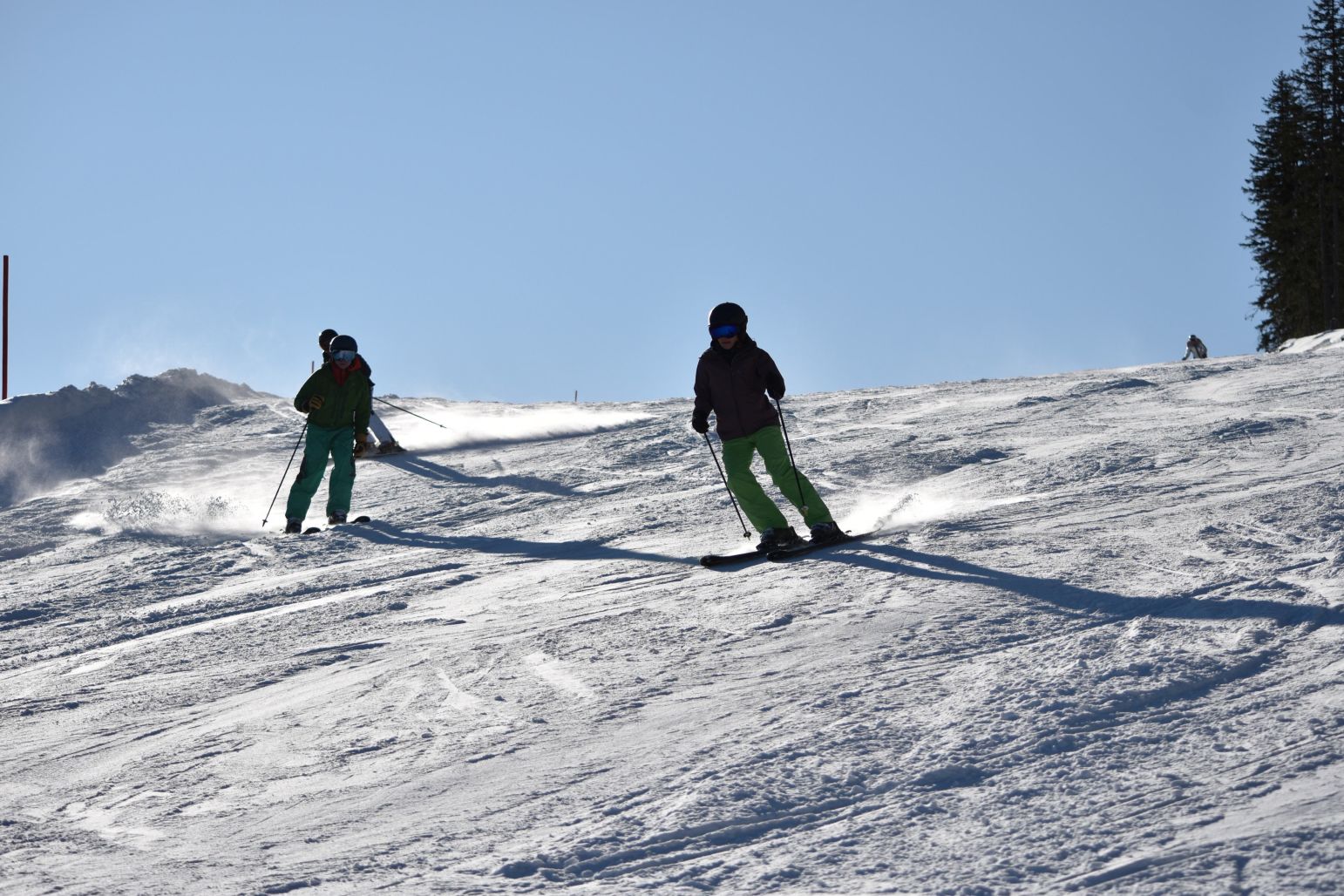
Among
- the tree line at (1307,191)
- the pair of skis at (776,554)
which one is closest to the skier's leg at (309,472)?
the pair of skis at (776,554)

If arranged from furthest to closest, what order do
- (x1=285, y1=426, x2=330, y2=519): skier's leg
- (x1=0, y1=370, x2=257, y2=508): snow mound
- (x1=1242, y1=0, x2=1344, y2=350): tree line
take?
(x1=1242, y1=0, x2=1344, y2=350): tree line
(x1=0, y1=370, x2=257, y2=508): snow mound
(x1=285, y1=426, x2=330, y2=519): skier's leg

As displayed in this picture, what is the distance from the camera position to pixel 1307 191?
42.5 m

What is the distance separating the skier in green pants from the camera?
11281 millimetres

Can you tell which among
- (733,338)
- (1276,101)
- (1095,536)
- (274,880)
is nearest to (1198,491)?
(1095,536)

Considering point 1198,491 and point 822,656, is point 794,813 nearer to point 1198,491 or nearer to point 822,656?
point 822,656

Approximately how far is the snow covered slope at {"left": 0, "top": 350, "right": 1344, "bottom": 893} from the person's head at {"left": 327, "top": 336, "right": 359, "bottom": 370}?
1560mm

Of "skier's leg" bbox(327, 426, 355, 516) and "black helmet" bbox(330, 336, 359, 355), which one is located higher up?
"black helmet" bbox(330, 336, 359, 355)

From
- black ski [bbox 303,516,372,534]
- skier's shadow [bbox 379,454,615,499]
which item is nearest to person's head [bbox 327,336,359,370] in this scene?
black ski [bbox 303,516,372,534]

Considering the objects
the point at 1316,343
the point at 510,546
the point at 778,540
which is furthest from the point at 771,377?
the point at 1316,343

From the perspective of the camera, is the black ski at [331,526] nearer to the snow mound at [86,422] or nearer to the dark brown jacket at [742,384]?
the dark brown jacket at [742,384]

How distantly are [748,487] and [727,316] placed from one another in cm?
105

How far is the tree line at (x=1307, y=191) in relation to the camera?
41.3m

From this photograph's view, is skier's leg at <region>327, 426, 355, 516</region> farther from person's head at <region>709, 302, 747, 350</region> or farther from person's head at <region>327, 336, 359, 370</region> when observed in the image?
person's head at <region>709, 302, 747, 350</region>

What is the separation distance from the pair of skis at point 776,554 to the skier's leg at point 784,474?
164 millimetres
